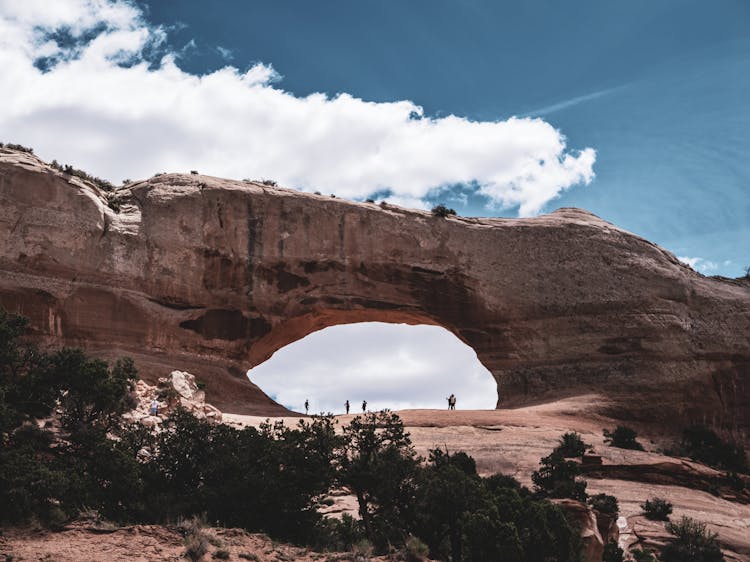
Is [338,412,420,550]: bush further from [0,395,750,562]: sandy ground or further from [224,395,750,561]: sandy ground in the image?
[224,395,750,561]: sandy ground

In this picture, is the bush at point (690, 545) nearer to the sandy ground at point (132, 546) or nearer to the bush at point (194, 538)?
the sandy ground at point (132, 546)

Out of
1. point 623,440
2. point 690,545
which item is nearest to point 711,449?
point 623,440

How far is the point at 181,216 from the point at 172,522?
817 inches

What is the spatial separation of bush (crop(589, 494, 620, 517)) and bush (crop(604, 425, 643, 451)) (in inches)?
281

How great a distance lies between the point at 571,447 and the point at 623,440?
394cm

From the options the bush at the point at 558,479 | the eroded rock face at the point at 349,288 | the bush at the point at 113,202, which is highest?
the bush at the point at 113,202

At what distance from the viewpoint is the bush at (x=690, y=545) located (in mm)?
24875

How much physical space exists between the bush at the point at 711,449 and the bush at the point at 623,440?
2.22 metres

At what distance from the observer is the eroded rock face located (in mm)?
36781

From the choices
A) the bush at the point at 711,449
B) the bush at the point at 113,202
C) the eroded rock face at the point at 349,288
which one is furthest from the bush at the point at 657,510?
the bush at the point at 113,202

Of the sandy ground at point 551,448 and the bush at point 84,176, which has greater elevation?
the bush at point 84,176

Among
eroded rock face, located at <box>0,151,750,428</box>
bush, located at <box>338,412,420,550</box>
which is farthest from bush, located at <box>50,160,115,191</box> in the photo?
bush, located at <box>338,412,420,550</box>

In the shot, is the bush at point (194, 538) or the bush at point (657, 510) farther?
the bush at point (657, 510)

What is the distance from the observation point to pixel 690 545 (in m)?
25.5
